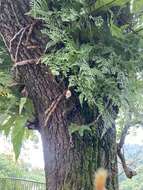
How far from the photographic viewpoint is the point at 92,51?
104 centimetres

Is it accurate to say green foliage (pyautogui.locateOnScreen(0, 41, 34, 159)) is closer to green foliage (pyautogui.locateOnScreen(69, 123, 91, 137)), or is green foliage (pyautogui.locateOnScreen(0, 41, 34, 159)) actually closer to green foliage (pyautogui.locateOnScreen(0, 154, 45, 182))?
green foliage (pyautogui.locateOnScreen(69, 123, 91, 137))

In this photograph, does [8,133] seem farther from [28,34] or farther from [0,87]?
[28,34]

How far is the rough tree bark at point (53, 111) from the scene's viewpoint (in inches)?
42.1

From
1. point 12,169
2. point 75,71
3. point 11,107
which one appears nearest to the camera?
point 75,71

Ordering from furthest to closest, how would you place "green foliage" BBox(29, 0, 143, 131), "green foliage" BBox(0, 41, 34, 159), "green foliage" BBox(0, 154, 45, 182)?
"green foliage" BBox(0, 154, 45, 182) < "green foliage" BBox(0, 41, 34, 159) < "green foliage" BBox(29, 0, 143, 131)

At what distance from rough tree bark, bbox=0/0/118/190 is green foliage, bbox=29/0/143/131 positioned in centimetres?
5

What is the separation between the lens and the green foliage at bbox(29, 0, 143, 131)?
39.6 inches

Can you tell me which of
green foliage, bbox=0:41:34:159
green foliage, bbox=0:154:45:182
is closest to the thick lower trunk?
green foliage, bbox=0:41:34:159

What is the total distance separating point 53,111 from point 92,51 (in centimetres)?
22

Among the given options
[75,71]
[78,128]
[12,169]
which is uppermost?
[75,71]

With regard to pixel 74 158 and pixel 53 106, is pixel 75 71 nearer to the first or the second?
pixel 53 106

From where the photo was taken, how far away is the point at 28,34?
1.07 meters

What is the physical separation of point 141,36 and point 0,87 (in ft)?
1.61

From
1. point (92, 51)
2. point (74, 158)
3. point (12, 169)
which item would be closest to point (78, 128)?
point (74, 158)
